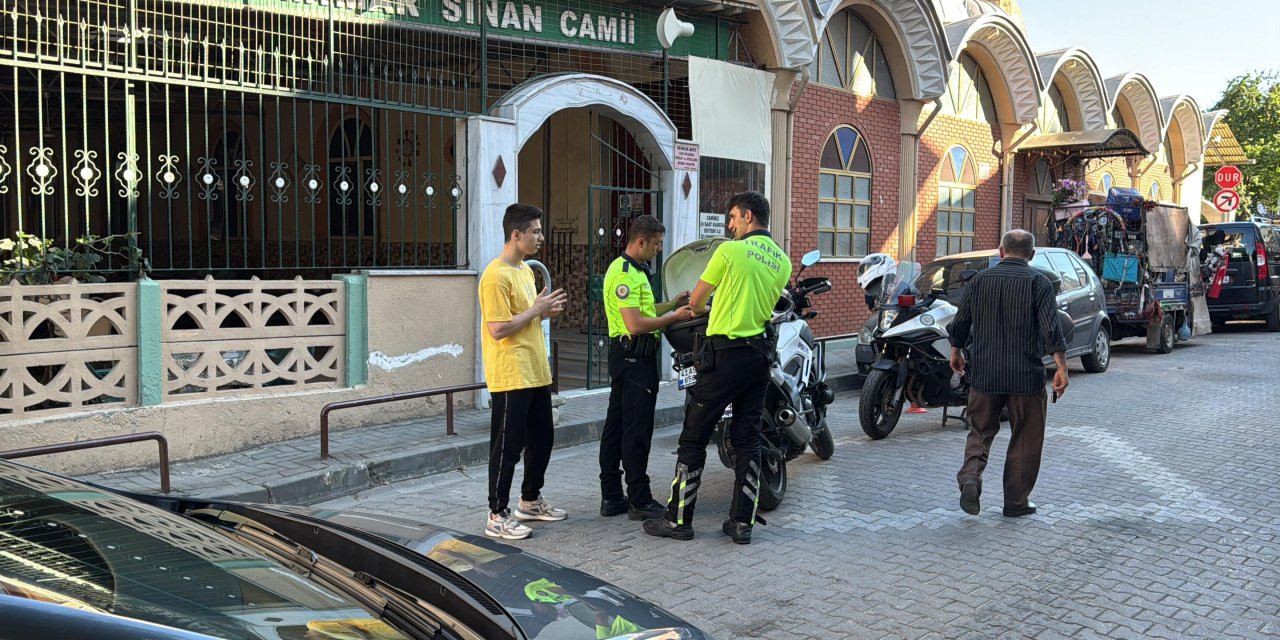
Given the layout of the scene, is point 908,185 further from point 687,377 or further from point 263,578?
point 263,578

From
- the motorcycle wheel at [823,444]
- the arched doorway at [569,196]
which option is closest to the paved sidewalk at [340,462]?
the motorcycle wheel at [823,444]

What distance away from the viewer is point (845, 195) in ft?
49.9

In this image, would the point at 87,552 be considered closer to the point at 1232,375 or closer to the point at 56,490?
Result: the point at 56,490

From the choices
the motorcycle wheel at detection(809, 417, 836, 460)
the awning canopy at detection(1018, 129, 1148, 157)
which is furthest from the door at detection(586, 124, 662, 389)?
the awning canopy at detection(1018, 129, 1148, 157)

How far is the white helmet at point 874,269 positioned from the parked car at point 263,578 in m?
7.92

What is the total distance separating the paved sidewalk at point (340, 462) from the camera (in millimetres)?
6602

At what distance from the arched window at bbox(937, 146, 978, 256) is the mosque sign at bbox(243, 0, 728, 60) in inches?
264

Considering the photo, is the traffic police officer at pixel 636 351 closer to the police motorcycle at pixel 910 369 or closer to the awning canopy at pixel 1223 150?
the police motorcycle at pixel 910 369

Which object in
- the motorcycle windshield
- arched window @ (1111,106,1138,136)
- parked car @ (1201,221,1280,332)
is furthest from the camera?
arched window @ (1111,106,1138,136)

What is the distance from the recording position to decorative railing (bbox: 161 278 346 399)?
739 cm

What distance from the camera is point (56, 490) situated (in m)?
2.37

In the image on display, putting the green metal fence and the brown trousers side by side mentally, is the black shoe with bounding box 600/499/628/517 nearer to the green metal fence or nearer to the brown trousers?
the brown trousers

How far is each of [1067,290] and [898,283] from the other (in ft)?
9.65

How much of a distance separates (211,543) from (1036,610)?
368 cm
